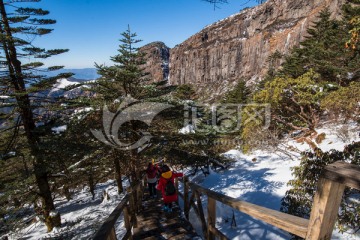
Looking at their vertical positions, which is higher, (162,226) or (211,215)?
(211,215)

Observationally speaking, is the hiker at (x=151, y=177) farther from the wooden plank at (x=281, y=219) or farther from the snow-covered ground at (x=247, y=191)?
the wooden plank at (x=281, y=219)

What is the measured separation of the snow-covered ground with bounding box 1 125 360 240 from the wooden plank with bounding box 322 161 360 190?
4.78m

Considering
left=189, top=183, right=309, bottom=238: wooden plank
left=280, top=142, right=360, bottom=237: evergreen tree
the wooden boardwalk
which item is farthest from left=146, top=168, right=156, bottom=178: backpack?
left=189, top=183, right=309, bottom=238: wooden plank

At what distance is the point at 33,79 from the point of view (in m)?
9.84

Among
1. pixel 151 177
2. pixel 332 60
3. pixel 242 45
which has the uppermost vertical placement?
pixel 242 45

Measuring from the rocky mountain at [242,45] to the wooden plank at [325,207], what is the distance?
107 meters

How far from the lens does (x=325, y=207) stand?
1.61m

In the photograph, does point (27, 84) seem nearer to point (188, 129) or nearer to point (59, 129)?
point (59, 129)

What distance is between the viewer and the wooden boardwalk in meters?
5.18

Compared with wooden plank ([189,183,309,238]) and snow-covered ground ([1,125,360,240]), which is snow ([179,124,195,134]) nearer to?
snow-covered ground ([1,125,360,240])

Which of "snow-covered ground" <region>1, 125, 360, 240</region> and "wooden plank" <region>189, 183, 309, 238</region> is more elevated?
"wooden plank" <region>189, 183, 309, 238</region>

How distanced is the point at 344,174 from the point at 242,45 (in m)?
145

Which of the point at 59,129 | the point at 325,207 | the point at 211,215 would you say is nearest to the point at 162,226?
the point at 211,215

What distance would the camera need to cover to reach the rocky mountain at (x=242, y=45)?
10856 cm
